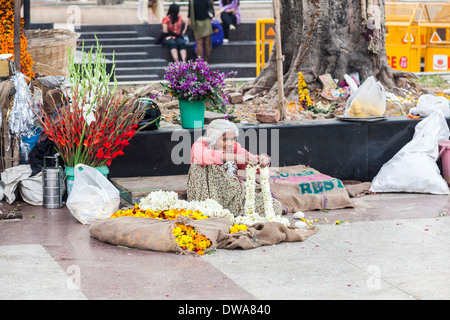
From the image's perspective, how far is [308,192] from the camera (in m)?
7.77

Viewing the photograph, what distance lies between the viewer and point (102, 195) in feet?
22.9

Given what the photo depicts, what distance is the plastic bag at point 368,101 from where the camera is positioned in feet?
28.8

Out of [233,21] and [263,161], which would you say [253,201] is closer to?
[263,161]

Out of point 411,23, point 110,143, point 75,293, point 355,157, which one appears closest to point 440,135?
point 355,157

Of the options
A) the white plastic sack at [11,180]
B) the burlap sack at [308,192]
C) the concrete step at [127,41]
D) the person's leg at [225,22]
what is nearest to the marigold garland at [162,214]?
the burlap sack at [308,192]

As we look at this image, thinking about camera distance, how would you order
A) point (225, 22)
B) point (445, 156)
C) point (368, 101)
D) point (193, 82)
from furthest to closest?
point (225, 22), point (368, 101), point (445, 156), point (193, 82)

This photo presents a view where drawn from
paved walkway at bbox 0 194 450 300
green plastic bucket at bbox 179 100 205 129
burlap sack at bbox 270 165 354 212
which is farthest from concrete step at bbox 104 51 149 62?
paved walkway at bbox 0 194 450 300

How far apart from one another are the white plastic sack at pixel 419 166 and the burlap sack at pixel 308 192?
0.72 m

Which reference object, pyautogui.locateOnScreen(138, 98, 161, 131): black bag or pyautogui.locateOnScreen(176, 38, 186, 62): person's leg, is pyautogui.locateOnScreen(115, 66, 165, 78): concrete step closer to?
pyautogui.locateOnScreen(176, 38, 186, 62): person's leg

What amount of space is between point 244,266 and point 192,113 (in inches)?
→ 108

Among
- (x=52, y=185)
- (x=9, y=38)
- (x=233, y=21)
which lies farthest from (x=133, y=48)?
(x=52, y=185)

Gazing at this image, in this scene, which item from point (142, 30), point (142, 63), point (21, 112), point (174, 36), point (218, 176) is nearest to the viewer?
point (218, 176)

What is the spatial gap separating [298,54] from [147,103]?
359 cm
